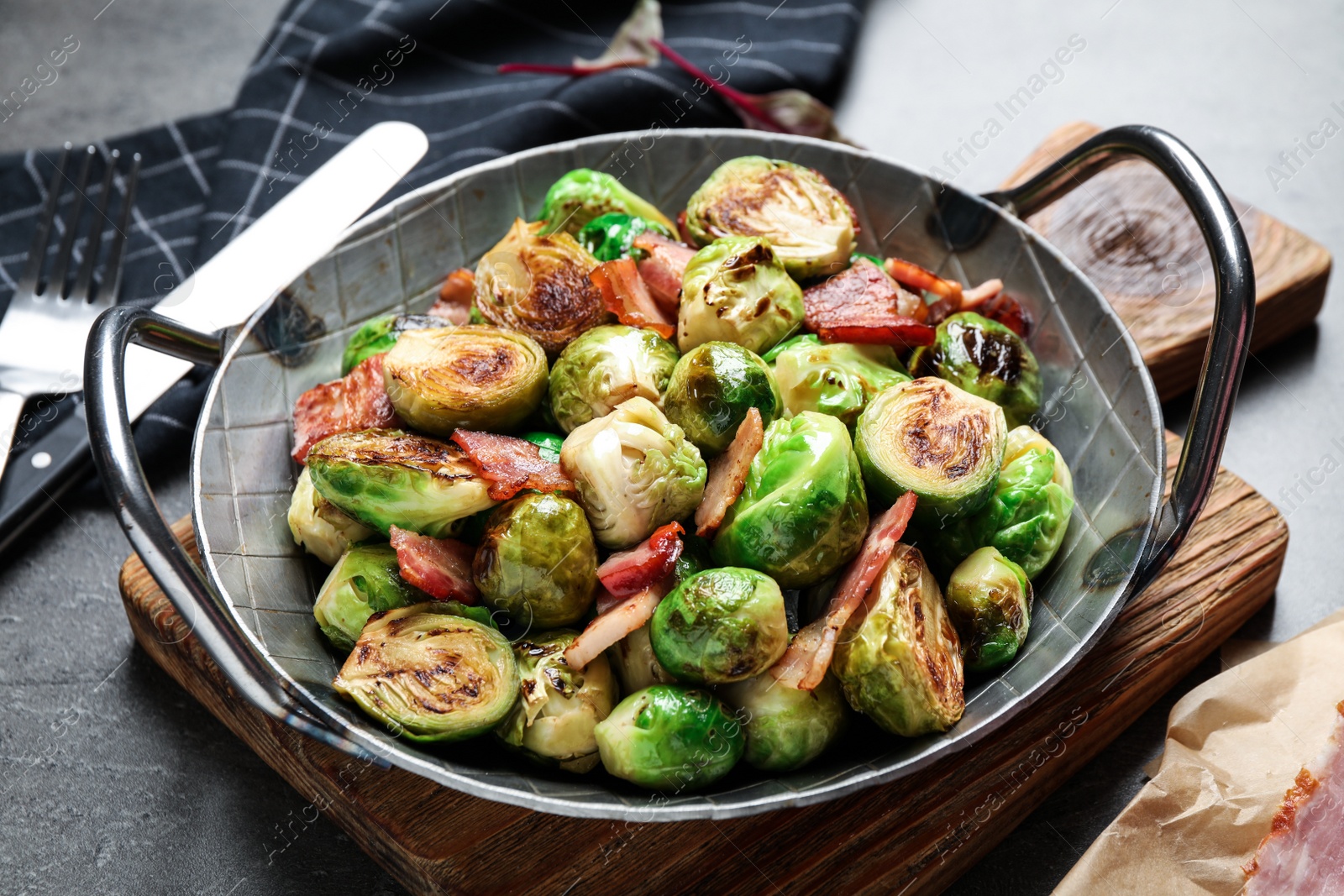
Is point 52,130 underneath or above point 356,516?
underneath

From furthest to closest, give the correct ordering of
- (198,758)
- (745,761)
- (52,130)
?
(52,130)
(198,758)
(745,761)

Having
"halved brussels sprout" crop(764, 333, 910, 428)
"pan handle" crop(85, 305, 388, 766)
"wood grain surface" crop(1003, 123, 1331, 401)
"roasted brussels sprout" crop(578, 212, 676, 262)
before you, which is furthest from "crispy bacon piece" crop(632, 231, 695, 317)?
"wood grain surface" crop(1003, 123, 1331, 401)

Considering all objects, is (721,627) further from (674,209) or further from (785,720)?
(674,209)

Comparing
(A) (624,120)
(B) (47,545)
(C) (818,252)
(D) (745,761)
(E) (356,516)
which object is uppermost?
(C) (818,252)

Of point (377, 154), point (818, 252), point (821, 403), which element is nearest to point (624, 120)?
point (377, 154)

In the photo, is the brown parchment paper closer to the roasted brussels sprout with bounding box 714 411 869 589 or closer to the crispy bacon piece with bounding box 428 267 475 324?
the roasted brussels sprout with bounding box 714 411 869 589

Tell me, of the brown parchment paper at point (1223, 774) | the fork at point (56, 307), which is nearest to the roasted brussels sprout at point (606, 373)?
the brown parchment paper at point (1223, 774)

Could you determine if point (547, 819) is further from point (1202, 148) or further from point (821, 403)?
point (1202, 148)

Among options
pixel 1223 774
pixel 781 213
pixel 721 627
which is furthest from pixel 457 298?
pixel 1223 774

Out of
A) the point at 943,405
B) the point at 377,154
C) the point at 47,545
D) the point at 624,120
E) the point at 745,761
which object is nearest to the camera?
the point at 745,761
